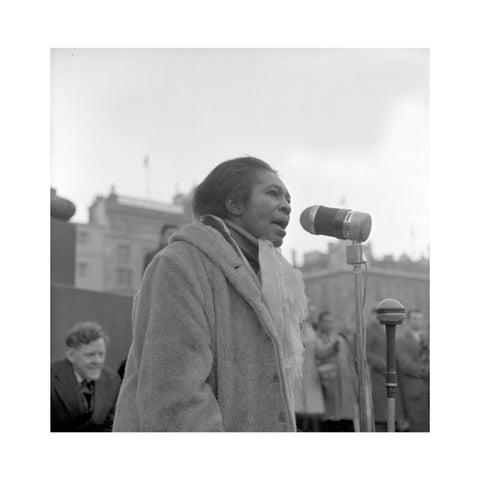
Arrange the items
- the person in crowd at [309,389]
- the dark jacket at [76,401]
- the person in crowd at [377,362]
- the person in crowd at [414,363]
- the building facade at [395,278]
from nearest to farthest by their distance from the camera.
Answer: the dark jacket at [76,401]
the building facade at [395,278]
the person in crowd at [414,363]
the person in crowd at [309,389]
the person in crowd at [377,362]

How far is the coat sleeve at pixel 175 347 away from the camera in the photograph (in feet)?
6.08

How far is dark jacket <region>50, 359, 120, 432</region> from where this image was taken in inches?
129

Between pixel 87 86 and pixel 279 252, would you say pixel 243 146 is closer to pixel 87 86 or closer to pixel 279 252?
pixel 87 86

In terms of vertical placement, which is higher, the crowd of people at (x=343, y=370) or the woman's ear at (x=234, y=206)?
the woman's ear at (x=234, y=206)

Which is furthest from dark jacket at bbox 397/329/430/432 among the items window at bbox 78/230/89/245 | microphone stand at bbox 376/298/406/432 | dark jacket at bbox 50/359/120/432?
window at bbox 78/230/89/245

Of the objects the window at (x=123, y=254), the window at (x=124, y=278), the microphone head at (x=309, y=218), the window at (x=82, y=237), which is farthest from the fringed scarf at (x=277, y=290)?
the window at (x=123, y=254)

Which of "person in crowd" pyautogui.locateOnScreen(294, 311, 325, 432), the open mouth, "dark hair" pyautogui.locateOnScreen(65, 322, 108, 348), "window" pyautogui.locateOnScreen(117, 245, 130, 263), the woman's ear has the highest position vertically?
the woman's ear

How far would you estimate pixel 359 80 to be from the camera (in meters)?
3.51

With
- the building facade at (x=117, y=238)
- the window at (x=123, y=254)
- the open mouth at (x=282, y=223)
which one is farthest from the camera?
the window at (x=123, y=254)

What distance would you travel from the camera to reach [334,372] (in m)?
4.95

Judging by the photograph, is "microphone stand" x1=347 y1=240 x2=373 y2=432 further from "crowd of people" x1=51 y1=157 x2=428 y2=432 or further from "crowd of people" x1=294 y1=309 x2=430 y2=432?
"crowd of people" x1=294 y1=309 x2=430 y2=432

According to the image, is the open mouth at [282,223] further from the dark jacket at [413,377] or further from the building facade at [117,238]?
the building facade at [117,238]

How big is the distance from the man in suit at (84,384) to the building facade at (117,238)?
3.42 feet

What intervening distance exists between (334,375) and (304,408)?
0.38 m
